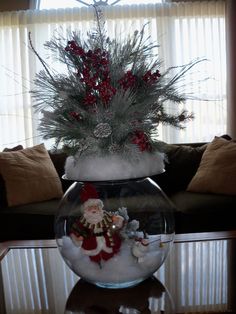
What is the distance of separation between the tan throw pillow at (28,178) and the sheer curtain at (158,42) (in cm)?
130

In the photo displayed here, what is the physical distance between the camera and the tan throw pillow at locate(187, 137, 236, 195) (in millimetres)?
2727

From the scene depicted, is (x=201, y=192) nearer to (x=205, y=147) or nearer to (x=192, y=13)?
(x=205, y=147)

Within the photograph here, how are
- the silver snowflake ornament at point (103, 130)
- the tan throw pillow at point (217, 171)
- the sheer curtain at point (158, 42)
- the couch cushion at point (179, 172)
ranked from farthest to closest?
the sheer curtain at point (158, 42)
the couch cushion at point (179, 172)
the tan throw pillow at point (217, 171)
the silver snowflake ornament at point (103, 130)

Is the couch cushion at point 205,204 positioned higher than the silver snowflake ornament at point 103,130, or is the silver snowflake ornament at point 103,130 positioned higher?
the silver snowflake ornament at point 103,130

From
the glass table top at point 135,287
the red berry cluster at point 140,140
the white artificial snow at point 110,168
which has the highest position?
the red berry cluster at point 140,140

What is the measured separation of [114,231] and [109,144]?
0.22 m

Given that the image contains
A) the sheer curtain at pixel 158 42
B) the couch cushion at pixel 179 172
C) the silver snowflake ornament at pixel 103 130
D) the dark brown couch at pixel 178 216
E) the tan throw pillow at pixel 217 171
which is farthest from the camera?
the sheer curtain at pixel 158 42

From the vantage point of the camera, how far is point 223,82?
436cm

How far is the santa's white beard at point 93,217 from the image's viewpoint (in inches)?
38.9

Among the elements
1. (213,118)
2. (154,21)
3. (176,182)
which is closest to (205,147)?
(176,182)

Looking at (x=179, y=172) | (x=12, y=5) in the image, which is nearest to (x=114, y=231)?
(x=179, y=172)

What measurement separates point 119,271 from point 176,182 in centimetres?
204

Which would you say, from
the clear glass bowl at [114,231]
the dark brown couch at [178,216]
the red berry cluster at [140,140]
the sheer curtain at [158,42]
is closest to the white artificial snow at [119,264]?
the clear glass bowl at [114,231]

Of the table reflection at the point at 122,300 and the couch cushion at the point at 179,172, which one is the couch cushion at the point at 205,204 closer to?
the couch cushion at the point at 179,172
